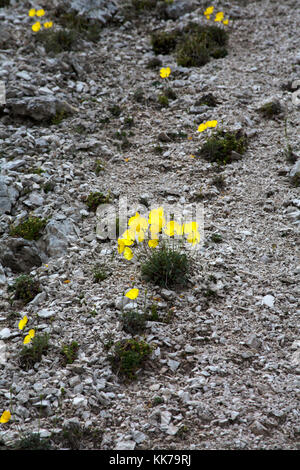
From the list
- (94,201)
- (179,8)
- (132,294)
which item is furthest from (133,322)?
(179,8)

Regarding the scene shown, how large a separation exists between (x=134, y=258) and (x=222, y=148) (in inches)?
99.7

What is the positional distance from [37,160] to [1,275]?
2152mm

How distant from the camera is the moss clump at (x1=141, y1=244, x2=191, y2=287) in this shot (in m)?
5.02

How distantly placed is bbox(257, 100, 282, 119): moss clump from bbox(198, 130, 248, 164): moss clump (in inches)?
39.7

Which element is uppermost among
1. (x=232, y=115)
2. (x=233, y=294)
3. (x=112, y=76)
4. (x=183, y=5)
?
(x=183, y=5)

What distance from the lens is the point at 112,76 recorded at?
29.1 ft

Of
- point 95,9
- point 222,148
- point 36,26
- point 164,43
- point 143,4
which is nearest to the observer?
point 222,148

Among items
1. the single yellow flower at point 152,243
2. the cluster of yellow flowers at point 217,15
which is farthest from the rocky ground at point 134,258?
the single yellow flower at point 152,243

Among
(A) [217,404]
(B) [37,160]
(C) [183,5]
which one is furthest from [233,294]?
(C) [183,5]

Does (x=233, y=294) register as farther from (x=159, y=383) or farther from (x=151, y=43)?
(x=151, y=43)

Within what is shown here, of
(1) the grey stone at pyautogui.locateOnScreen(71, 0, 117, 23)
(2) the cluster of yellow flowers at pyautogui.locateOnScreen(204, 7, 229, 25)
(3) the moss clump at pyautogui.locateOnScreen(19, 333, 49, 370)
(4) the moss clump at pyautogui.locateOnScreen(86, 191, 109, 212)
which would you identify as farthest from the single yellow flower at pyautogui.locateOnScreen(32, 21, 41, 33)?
(3) the moss clump at pyautogui.locateOnScreen(19, 333, 49, 370)

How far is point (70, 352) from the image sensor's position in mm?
4375

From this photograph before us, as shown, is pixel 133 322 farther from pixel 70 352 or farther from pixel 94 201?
pixel 94 201

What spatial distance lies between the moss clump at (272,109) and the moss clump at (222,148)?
1.01m
